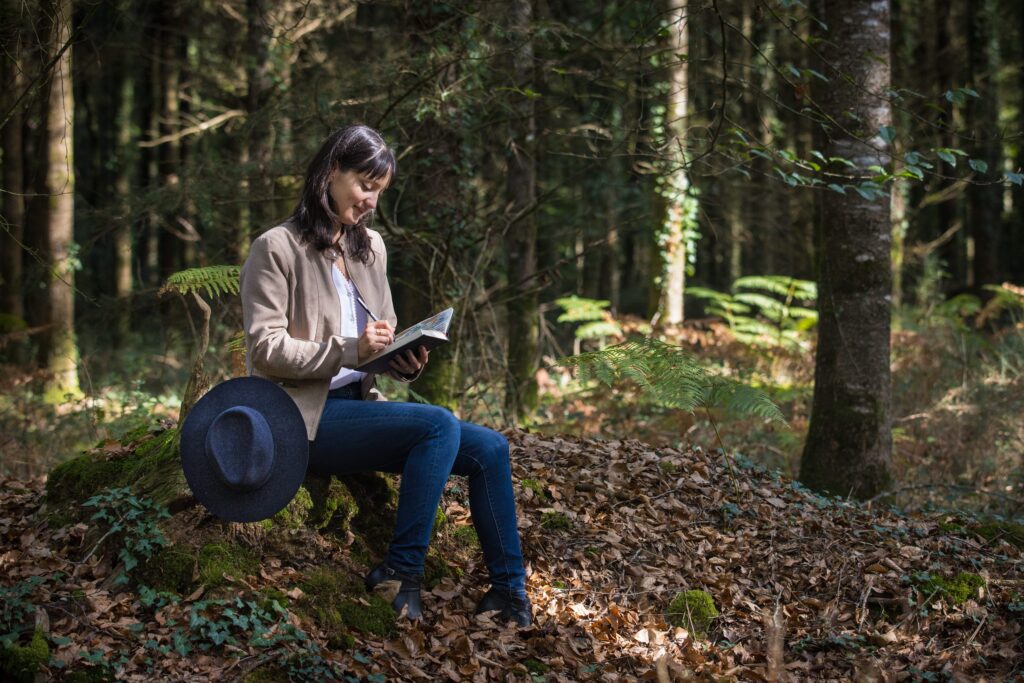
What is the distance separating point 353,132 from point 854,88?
4.01 metres

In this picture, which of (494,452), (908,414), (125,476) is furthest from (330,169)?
(908,414)

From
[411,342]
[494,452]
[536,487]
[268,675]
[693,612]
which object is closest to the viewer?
[268,675]

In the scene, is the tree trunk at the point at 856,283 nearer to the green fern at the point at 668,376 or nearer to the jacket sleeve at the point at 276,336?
the green fern at the point at 668,376

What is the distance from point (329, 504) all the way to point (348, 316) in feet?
3.26

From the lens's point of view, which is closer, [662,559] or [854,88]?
[662,559]

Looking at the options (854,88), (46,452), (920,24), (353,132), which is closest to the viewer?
(353,132)

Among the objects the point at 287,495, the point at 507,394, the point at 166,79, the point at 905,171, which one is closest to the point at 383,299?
the point at 287,495

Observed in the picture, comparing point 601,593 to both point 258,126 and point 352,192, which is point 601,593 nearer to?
point 352,192

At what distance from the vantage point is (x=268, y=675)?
343 centimetres

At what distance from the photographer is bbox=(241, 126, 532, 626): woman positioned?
12.5 ft

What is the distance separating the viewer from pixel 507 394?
8.88 metres

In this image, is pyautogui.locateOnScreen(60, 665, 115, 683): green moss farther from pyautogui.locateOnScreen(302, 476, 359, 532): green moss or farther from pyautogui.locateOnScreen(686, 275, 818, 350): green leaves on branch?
pyautogui.locateOnScreen(686, 275, 818, 350): green leaves on branch

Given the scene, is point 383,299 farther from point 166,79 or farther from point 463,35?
point 166,79

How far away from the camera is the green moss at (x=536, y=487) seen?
17.3 feet
